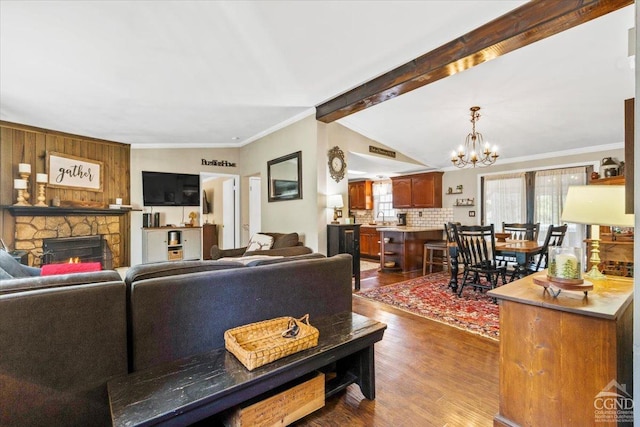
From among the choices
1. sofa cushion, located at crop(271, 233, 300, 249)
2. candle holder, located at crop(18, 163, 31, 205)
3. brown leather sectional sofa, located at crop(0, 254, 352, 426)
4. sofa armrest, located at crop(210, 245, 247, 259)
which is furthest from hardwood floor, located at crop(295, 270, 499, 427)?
candle holder, located at crop(18, 163, 31, 205)

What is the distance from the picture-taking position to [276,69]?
310cm

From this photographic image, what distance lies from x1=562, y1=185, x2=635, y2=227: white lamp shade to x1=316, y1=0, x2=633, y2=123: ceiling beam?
1328mm

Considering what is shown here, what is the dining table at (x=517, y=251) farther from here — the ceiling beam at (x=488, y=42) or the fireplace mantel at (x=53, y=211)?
the fireplace mantel at (x=53, y=211)

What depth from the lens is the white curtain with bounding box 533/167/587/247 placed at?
4.97 m

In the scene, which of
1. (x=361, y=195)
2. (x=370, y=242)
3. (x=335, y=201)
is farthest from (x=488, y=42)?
(x=361, y=195)

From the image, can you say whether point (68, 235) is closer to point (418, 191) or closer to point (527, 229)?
point (418, 191)

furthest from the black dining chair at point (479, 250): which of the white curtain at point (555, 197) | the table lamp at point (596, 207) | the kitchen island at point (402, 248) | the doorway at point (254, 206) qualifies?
the doorway at point (254, 206)

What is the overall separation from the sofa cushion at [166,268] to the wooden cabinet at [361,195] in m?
6.69

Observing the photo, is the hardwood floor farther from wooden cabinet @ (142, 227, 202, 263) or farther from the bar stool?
wooden cabinet @ (142, 227, 202, 263)

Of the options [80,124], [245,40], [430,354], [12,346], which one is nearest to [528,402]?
[430,354]

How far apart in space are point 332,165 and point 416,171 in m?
3.31

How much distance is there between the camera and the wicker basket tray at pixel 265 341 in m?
1.31

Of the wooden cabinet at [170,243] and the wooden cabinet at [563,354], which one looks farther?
the wooden cabinet at [170,243]

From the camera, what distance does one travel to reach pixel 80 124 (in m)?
4.25
